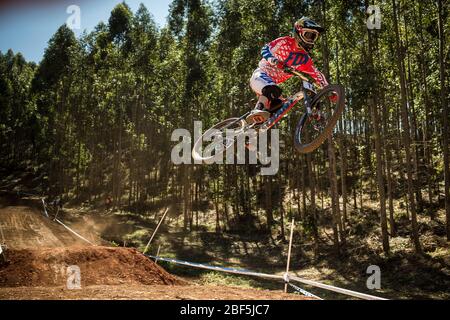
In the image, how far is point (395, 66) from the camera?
882 inches

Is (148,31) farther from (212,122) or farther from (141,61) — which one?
(212,122)

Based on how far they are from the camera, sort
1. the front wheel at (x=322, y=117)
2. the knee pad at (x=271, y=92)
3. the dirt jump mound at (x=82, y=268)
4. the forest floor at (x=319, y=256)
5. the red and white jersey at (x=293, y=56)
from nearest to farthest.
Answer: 1. the front wheel at (x=322, y=117)
2. the red and white jersey at (x=293, y=56)
3. the knee pad at (x=271, y=92)
4. the dirt jump mound at (x=82, y=268)
5. the forest floor at (x=319, y=256)

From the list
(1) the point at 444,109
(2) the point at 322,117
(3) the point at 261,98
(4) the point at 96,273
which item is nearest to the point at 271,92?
(3) the point at 261,98

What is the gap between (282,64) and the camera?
7.20 meters

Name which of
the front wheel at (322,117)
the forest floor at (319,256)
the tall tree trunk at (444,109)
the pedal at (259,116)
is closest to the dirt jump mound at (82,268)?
the forest floor at (319,256)

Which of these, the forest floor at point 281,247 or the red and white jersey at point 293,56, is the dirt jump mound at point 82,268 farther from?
the red and white jersey at point 293,56

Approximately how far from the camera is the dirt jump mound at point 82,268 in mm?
11252

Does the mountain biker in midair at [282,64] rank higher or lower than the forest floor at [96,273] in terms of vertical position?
higher

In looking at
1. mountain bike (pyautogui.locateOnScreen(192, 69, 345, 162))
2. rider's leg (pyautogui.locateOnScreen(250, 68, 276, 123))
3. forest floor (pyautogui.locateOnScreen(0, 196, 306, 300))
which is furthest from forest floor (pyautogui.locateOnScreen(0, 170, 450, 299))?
rider's leg (pyautogui.locateOnScreen(250, 68, 276, 123))

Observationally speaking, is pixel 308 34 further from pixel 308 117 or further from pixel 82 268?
pixel 82 268

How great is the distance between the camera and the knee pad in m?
7.59

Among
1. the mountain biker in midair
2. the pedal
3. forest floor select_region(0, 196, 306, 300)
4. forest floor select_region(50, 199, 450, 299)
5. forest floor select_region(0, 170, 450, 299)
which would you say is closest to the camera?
the mountain biker in midair

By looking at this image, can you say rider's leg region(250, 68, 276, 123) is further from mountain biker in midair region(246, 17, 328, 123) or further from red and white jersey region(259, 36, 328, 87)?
red and white jersey region(259, 36, 328, 87)

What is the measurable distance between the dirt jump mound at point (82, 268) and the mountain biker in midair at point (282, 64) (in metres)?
7.18
